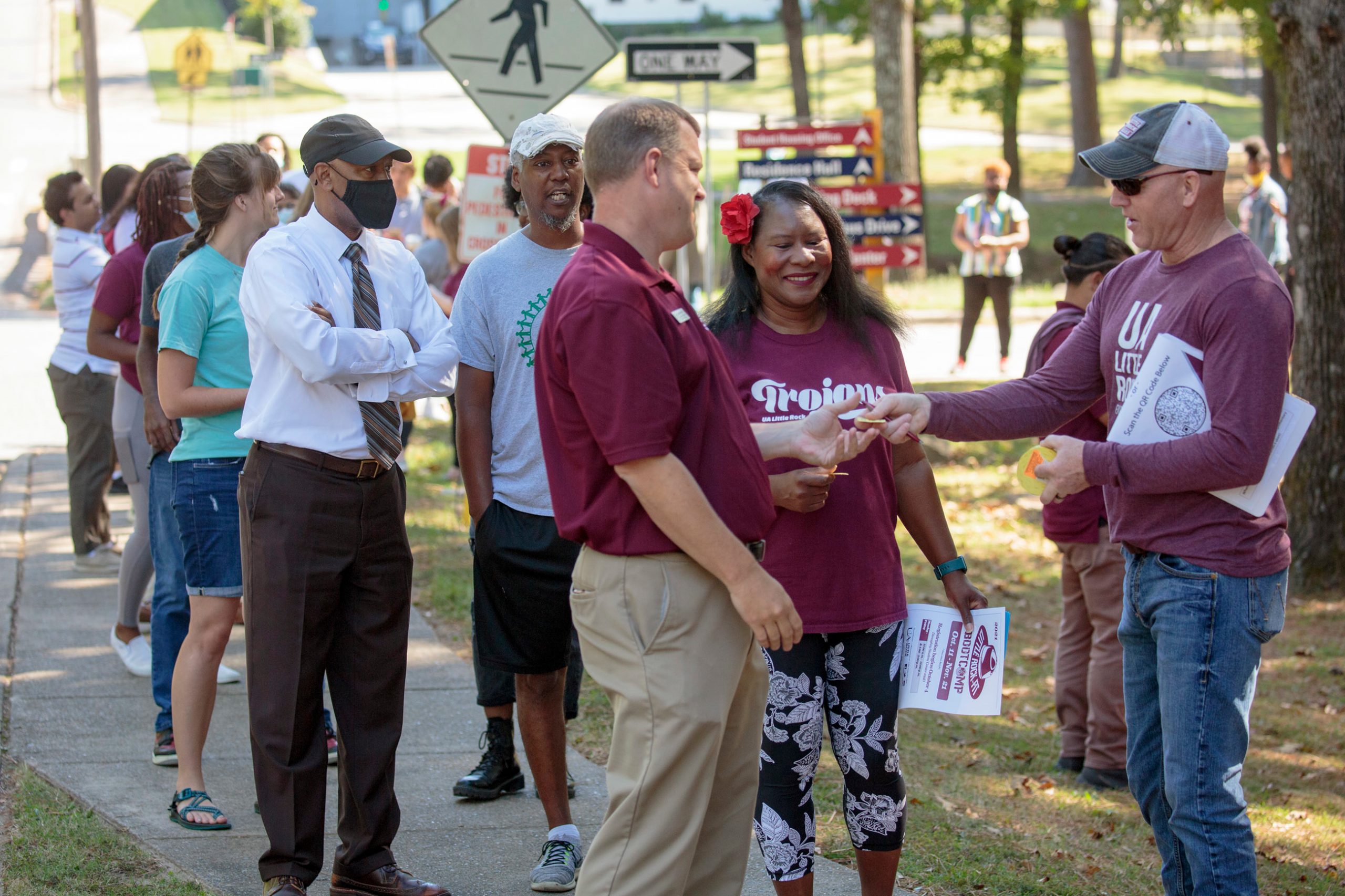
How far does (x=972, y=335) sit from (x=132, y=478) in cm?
1073

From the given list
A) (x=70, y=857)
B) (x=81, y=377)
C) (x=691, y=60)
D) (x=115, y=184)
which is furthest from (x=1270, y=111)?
(x=70, y=857)

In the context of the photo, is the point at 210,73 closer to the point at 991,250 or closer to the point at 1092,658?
the point at 991,250

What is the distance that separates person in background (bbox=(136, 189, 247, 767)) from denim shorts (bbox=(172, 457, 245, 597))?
0.45m

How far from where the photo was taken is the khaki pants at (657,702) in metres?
2.82

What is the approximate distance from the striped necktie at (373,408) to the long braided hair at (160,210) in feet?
6.40

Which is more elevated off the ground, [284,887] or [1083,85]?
[1083,85]

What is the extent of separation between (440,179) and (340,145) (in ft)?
27.4

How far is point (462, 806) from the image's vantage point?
4.80 meters

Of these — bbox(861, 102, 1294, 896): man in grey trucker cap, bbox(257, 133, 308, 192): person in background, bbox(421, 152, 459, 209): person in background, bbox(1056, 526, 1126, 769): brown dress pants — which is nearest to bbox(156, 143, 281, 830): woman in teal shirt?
bbox(861, 102, 1294, 896): man in grey trucker cap

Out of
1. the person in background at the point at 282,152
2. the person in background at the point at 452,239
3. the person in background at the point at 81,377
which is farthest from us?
the person in background at the point at 282,152

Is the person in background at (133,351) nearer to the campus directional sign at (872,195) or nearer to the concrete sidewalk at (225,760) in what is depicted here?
the concrete sidewalk at (225,760)

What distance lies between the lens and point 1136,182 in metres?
3.32

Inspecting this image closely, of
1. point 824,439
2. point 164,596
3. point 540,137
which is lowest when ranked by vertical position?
point 164,596

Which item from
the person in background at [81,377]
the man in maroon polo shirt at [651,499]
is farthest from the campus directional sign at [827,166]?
the man in maroon polo shirt at [651,499]
